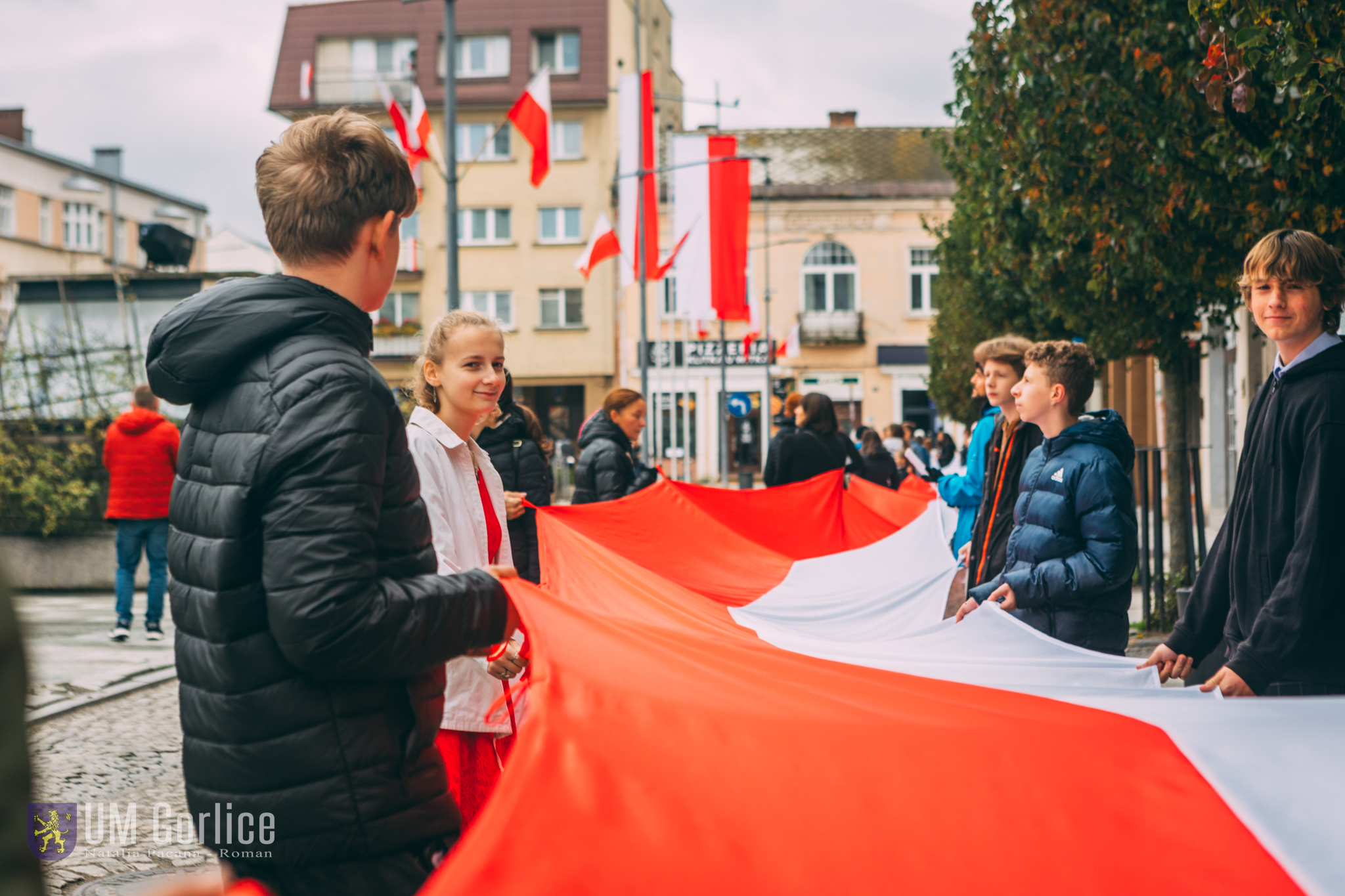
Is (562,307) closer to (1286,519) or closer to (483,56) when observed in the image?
(483,56)

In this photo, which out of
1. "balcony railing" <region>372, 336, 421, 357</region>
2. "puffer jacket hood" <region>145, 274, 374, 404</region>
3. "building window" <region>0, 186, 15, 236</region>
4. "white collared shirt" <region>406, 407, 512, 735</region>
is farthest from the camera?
"balcony railing" <region>372, 336, 421, 357</region>

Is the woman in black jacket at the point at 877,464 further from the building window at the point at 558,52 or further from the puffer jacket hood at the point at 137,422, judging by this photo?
the building window at the point at 558,52

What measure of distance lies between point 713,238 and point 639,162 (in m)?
1.99

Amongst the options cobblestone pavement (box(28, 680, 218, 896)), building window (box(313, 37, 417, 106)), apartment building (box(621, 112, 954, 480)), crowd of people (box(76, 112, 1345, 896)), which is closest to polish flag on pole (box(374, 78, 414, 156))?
cobblestone pavement (box(28, 680, 218, 896))

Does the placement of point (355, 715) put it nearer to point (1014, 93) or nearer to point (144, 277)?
point (1014, 93)

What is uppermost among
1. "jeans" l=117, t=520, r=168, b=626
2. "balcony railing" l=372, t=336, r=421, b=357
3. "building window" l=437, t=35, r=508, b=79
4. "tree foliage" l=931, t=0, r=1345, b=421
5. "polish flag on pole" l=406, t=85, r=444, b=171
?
"building window" l=437, t=35, r=508, b=79

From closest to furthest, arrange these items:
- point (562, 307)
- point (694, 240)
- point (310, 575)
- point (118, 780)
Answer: point (310, 575)
point (118, 780)
point (694, 240)
point (562, 307)

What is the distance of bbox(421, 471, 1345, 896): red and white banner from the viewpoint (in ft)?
6.15

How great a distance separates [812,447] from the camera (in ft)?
36.0

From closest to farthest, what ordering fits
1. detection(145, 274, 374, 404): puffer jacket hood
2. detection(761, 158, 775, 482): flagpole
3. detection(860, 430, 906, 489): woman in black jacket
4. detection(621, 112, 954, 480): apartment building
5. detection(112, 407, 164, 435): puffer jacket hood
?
detection(145, 274, 374, 404): puffer jacket hood
detection(112, 407, 164, 435): puffer jacket hood
detection(860, 430, 906, 489): woman in black jacket
detection(761, 158, 775, 482): flagpole
detection(621, 112, 954, 480): apartment building

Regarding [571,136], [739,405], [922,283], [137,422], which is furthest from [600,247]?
[922,283]

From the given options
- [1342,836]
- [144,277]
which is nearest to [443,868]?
[1342,836]

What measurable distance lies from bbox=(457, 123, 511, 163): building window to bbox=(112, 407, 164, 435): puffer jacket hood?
38.4m

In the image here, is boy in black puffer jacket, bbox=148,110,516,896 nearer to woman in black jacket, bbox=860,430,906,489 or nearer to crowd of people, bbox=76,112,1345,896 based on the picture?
crowd of people, bbox=76,112,1345,896
